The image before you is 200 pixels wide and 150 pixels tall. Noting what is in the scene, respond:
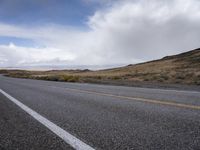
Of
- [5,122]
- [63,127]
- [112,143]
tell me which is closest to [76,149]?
[112,143]

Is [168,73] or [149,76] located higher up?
[168,73]

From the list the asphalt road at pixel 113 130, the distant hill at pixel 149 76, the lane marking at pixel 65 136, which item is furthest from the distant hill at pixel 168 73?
the lane marking at pixel 65 136

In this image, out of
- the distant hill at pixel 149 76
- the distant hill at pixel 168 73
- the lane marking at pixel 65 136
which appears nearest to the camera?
the lane marking at pixel 65 136

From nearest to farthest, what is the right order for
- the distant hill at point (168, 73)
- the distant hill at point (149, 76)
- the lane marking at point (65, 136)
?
the lane marking at point (65, 136) < the distant hill at point (168, 73) < the distant hill at point (149, 76)

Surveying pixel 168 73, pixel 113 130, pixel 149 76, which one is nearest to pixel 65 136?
pixel 113 130

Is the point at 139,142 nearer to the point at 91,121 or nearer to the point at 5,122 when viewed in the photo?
the point at 91,121

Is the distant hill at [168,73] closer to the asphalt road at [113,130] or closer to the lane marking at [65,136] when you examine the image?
the asphalt road at [113,130]

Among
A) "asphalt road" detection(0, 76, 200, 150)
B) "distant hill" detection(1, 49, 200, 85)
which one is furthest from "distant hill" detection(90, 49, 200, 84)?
"asphalt road" detection(0, 76, 200, 150)

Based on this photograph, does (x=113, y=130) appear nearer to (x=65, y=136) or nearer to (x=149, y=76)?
(x=65, y=136)

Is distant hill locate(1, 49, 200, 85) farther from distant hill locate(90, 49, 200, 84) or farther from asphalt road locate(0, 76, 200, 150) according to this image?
asphalt road locate(0, 76, 200, 150)

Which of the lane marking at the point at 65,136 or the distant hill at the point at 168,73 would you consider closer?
the lane marking at the point at 65,136

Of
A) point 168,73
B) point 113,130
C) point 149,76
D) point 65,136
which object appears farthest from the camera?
point 168,73

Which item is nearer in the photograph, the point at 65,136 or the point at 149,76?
the point at 65,136

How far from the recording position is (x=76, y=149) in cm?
374
